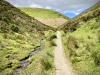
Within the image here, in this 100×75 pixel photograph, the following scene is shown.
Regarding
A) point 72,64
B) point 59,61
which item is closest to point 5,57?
point 59,61

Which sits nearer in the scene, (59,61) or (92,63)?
(92,63)

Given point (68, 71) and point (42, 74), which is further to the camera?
point (68, 71)

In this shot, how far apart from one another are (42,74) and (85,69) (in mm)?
5284

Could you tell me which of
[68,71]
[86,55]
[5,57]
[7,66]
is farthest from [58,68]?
[5,57]

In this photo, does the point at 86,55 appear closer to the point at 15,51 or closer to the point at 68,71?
the point at 68,71

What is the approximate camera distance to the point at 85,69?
19.5 m

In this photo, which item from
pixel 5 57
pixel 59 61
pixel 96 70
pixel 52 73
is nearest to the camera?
pixel 96 70

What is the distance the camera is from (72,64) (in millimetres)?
22562

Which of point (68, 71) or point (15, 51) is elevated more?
point (15, 51)

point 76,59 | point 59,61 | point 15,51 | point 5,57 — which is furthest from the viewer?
point 15,51

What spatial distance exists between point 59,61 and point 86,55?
4.24 metres

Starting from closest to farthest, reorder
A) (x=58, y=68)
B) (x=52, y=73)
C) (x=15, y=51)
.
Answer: (x=52, y=73) → (x=58, y=68) → (x=15, y=51)

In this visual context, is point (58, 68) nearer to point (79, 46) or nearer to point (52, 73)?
point (52, 73)

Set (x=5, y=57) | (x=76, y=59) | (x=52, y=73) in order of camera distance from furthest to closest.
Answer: (x=5, y=57), (x=76, y=59), (x=52, y=73)
